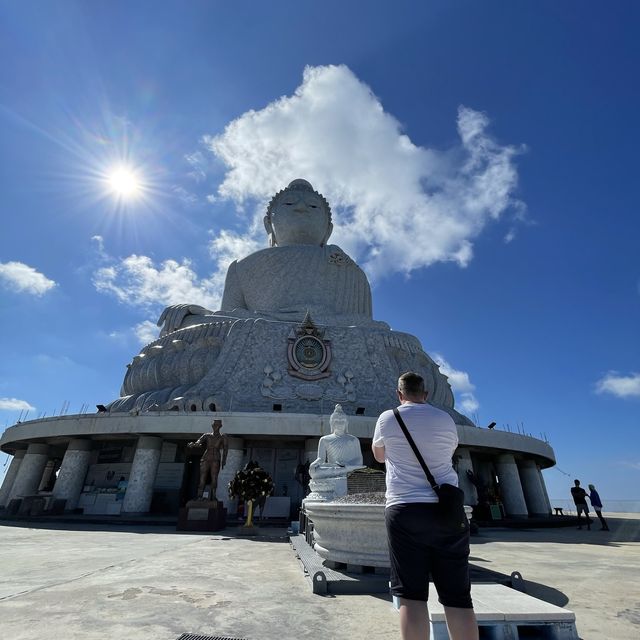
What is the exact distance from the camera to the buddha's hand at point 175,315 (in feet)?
60.9

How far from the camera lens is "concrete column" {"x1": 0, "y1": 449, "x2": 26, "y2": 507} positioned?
1457 cm

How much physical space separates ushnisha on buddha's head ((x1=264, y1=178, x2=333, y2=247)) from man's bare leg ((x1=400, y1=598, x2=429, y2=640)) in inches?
877

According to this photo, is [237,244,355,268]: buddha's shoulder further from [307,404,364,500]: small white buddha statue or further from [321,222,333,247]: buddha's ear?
[307,404,364,500]: small white buddha statue

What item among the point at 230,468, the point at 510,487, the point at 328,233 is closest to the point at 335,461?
the point at 230,468

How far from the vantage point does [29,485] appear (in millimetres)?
14406

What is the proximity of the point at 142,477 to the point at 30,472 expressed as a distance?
5302 millimetres

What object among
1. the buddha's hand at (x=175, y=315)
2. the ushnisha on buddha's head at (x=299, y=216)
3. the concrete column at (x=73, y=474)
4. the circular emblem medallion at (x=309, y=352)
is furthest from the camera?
the ushnisha on buddha's head at (x=299, y=216)

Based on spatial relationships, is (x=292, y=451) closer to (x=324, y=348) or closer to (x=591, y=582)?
(x=324, y=348)

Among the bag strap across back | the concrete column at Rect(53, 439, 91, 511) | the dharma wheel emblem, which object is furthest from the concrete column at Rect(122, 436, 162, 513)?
the bag strap across back

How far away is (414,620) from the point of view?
5.89ft

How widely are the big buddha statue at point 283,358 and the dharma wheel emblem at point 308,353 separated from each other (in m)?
0.04

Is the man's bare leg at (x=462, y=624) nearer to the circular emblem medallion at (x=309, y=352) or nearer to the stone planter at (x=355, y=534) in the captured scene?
the stone planter at (x=355, y=534)

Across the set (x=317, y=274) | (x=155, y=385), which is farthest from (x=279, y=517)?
(x=317, y=274)

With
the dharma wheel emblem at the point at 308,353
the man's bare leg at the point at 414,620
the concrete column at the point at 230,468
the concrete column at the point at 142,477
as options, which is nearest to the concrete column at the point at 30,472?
the concrete column at the point at 142,477
